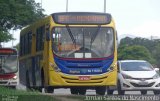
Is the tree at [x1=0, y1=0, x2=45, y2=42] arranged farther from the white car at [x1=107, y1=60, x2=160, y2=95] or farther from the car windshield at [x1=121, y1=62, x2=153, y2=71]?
the white car at [x1=107, y1=60, x2=160, y2=95]

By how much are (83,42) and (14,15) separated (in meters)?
38.7

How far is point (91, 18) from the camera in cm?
2542

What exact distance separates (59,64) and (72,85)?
0.94 metres

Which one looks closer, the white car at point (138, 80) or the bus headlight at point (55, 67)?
the bus headlight at point (55, 67)

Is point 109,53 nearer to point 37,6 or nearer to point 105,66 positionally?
point 105,66

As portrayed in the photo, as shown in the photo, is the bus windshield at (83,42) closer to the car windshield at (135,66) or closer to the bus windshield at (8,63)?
the car windshield at (135,66)

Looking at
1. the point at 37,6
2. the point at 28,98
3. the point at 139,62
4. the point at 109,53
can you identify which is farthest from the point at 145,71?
the point at 37,6

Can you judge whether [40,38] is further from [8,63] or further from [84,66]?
[8,63]

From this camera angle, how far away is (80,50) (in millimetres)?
24781

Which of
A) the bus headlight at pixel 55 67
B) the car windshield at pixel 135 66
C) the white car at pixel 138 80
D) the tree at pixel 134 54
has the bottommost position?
the tree at pixel 134 54

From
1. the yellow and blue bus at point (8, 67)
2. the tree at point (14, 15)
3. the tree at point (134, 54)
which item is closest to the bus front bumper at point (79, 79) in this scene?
the yellow and blue bus at point (8, 67)

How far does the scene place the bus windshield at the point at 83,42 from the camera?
2470 cm

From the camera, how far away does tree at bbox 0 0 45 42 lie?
6062cm

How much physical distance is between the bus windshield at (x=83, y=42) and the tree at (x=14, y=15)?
32958mm
